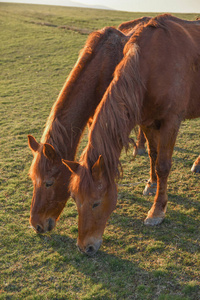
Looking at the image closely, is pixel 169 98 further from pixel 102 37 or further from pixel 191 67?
pixel 102 37

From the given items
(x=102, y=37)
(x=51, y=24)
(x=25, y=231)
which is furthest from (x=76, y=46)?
(x=25, y=231)

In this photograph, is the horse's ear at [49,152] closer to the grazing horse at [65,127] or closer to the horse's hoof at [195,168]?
the grazing horse at [65,127]

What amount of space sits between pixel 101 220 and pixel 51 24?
917 inches

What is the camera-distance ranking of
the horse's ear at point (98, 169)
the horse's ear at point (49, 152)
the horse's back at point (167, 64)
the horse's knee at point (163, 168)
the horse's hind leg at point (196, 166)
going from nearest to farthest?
the horse's ear at point (98, 169) → the horse's ear at point (49, 152) → the horse's back at point (167, 64) → the horse's knee at point (163, 168) → the horse's hind leg at point (196, 166)

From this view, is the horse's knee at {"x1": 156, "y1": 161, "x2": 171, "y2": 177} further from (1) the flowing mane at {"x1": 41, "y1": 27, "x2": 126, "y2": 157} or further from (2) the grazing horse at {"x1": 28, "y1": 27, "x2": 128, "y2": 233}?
(1) the flowing mane at {"x1": 41, "y1": 27, "x2": 126, "y2": 157}

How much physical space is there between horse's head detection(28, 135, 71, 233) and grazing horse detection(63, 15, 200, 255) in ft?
1.89

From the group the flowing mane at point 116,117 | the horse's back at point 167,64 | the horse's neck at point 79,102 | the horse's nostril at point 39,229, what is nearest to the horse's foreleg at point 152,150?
the horse's back at point 167,64

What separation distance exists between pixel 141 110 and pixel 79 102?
Answer: 80 cm

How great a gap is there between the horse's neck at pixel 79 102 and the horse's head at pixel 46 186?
176 mm

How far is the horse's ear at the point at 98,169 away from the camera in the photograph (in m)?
2.93

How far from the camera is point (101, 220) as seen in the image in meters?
3.22

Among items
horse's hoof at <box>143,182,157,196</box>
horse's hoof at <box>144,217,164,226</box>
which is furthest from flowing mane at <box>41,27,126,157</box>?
horse's hoof at <box>143,182,157,196</box>

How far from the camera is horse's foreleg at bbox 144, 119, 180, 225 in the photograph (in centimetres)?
386

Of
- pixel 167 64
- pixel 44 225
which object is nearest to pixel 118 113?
pixel 167 64
